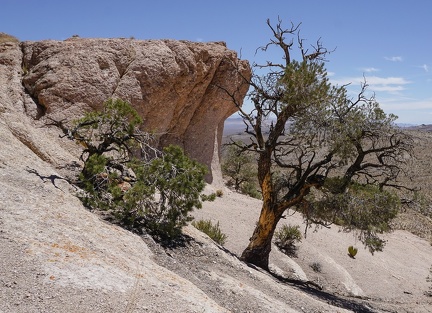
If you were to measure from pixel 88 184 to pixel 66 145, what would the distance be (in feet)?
16.4

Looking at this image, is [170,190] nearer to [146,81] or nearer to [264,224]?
[264,224]

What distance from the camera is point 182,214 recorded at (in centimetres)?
930

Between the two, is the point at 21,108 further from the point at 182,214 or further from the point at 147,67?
the point at 182,214

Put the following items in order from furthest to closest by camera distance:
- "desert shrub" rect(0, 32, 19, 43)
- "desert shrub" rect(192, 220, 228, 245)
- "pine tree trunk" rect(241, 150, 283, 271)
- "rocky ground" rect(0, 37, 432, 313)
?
1. "desert shrub" rect(0, 32, 19, 43)
2. "desert shrub" rect(192, 220, 228, 245)
3. "pine tree trunk" rect(241, 150, 283, 271)
4. "rocky ground" rect(0, 37, 432, 313)

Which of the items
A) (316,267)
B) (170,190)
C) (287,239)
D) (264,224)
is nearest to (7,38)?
(170,190)

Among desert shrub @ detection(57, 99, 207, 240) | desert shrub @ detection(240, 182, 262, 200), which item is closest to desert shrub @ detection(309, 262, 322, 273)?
desert shrub @ detection(57, 99, 207, 240)

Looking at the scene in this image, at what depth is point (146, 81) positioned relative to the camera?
16609 millimetres

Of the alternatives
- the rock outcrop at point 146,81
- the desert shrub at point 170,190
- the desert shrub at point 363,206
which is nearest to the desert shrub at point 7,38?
the rock outcrop at point 146,81

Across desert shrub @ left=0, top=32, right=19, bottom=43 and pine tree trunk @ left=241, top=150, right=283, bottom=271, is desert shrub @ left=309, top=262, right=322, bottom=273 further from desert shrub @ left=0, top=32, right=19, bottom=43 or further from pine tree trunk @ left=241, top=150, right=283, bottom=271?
desert shrub @ left=0, top=32, right=19, bottom=43

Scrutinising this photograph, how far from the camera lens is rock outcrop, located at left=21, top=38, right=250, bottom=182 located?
14766 mm

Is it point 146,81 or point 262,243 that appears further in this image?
point 146,81

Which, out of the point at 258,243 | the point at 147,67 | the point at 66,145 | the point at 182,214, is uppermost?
the point at 147,67

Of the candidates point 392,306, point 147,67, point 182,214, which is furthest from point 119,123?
point 392,306

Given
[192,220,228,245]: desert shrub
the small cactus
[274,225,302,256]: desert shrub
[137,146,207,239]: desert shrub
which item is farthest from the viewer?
the small cactus
